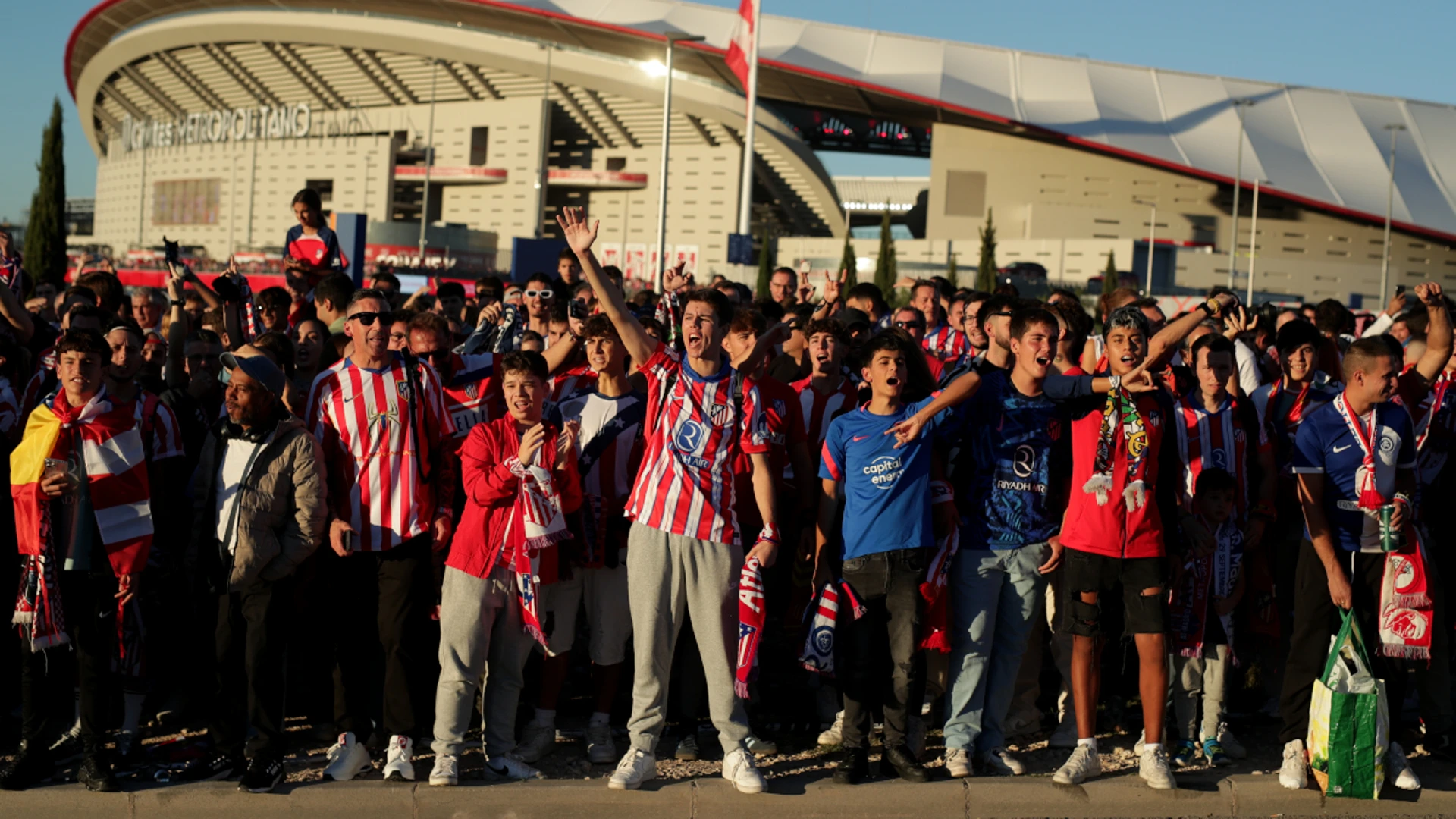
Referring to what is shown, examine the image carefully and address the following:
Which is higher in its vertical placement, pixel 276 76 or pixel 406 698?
pixel 276 76

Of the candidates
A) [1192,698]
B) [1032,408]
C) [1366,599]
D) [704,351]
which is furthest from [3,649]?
[1366,599]

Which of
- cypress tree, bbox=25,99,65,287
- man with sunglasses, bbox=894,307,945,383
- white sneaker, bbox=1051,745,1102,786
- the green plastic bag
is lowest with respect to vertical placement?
white sneaker, bbox=1051,745,1102,786

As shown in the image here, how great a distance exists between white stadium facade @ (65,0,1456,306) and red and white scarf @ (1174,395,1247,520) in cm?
3835

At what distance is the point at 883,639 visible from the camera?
5059 mm

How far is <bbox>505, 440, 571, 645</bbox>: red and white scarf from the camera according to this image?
479cm

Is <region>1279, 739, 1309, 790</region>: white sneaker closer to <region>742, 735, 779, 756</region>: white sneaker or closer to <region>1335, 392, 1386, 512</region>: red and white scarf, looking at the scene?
<region>1335, 392, 1386, 512</region>: red and white scarf

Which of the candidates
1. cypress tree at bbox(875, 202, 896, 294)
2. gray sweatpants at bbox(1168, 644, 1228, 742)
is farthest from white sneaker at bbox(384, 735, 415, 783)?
cypress tree at bbox(875, 202, 896, 294)

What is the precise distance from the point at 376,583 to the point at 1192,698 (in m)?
3.42

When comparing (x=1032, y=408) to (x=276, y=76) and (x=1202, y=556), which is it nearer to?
(x=1202, y=556)

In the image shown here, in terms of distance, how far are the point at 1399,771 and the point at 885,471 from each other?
239 centimetres

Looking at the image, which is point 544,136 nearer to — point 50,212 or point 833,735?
point 50,212

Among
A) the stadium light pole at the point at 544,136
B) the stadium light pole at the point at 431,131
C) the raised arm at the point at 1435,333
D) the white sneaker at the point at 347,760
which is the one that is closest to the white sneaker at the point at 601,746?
the white sneaker at the point at 347,760

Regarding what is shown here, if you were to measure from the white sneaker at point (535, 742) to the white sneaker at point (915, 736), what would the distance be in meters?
1.46

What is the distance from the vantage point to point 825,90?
5191 cm
